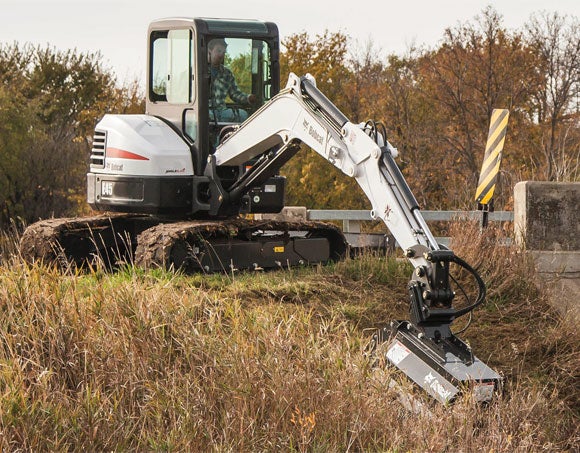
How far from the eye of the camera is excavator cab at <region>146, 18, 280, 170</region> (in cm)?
1366

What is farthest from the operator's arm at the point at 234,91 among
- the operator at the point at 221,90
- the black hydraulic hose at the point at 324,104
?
the black hydraulic hose at the point at 324,104

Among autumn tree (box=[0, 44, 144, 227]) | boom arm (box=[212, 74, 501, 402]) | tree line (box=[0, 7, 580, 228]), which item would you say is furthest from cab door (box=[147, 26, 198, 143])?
autumn tree (box=[0, 44, 144, 227])

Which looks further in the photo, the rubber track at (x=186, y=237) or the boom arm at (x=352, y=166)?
the rubber track at (x=186, y=237)

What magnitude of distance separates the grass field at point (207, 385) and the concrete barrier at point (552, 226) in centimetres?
218

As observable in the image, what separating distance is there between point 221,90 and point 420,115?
19.7m

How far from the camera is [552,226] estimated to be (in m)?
13.3

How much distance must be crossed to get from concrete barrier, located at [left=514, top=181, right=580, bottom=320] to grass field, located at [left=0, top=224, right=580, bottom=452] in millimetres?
2177

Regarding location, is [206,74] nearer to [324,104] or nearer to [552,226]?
[324,104]

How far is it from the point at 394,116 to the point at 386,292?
20.7m

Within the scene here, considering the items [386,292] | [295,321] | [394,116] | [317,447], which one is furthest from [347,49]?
[317,447]

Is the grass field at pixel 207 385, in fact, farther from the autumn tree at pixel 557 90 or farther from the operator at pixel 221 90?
the autumn tree at pixel 557 90

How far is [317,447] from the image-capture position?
7.31m

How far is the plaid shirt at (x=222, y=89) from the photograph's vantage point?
13.8 metres

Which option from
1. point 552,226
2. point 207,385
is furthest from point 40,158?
point 207,385
